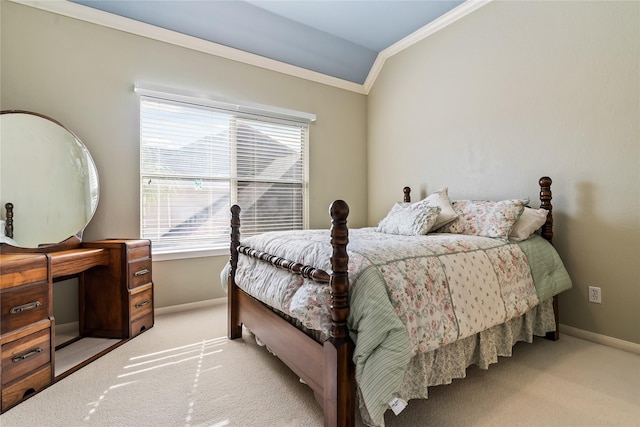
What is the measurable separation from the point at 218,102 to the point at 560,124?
2.99 meters

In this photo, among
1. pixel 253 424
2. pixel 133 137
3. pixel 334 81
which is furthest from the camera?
pixel 334 81

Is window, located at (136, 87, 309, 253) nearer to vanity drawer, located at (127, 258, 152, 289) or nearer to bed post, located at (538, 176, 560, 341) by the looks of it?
vanity drawer, located at (127, 258, 152, 289)

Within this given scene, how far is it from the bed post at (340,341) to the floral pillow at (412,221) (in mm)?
1226

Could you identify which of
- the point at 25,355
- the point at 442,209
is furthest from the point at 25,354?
the point at 442,209

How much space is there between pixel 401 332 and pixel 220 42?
10.4ft

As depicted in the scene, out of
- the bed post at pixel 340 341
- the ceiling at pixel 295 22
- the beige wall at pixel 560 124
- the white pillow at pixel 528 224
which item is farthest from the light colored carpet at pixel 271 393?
the ceiling at pixel 295 22

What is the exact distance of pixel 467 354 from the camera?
5.48ft

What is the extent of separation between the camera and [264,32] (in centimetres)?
309

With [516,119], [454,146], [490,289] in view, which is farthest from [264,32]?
[490,289]

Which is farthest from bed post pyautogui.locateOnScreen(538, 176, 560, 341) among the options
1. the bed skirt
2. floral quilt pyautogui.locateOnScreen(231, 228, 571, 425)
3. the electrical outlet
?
floral quilt pyautogui.locateOnScreen(231, 228, 571, 425)

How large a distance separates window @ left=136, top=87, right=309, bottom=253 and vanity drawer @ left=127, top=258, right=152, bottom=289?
37 cm

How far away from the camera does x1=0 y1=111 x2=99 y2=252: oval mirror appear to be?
215cm

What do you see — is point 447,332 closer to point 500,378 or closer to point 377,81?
point 500,378

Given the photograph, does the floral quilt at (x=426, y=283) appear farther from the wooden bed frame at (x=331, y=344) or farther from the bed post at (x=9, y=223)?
the bed post at (x=9, y=223)
